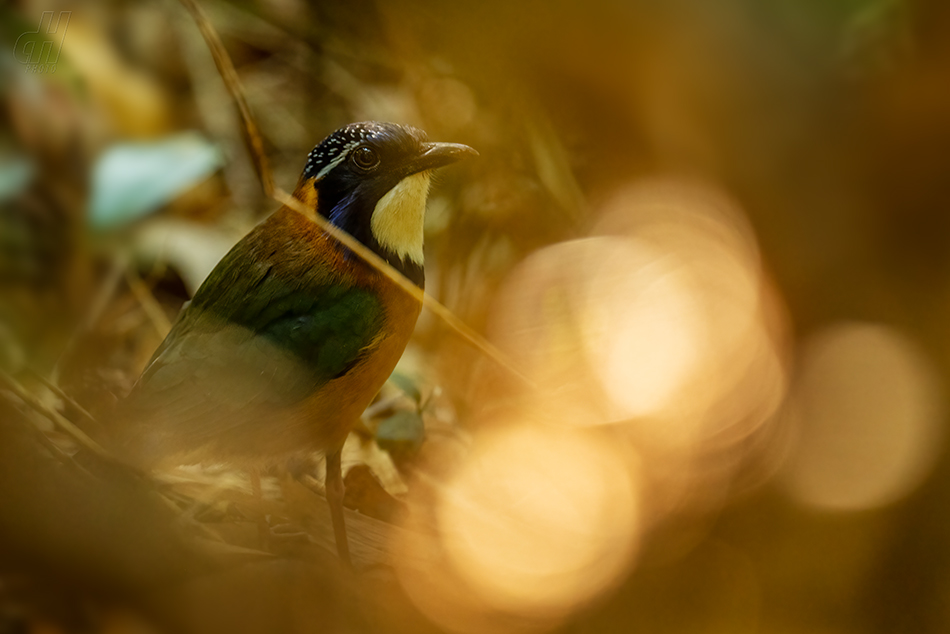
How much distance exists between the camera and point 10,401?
117 cm

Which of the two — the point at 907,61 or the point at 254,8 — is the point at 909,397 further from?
the point at 254,8

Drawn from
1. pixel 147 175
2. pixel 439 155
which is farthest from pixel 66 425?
pixel 147 175

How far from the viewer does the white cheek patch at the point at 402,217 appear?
1.22 meters

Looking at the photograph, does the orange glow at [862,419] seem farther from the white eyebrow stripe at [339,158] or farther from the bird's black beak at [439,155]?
the white eyebrow stripe at [339,158]

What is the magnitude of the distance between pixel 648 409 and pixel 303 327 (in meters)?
0.89

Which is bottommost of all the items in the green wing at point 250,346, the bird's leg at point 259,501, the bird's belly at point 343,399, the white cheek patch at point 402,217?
the bird's leg at point 259,501

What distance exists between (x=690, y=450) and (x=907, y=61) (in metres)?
0.76

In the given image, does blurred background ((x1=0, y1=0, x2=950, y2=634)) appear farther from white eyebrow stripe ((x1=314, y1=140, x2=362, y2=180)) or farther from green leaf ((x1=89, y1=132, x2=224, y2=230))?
green leaf ((x1=89, y1=132, x2=224, y2=230))

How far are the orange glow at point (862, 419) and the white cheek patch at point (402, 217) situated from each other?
645mm

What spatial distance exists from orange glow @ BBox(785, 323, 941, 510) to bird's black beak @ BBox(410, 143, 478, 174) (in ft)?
2.05

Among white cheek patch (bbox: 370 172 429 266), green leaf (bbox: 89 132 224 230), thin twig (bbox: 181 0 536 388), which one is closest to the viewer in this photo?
thin twig (bbox: 181 0 536 388)

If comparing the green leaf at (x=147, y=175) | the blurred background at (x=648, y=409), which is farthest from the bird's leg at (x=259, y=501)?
the green leaf at (x=147, y=175)

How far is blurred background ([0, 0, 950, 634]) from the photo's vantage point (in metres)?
1.22

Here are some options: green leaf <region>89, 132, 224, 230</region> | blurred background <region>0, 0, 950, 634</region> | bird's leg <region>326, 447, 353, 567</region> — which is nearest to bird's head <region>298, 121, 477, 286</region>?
blurred background <region>0, 0, 950, 634</region>
